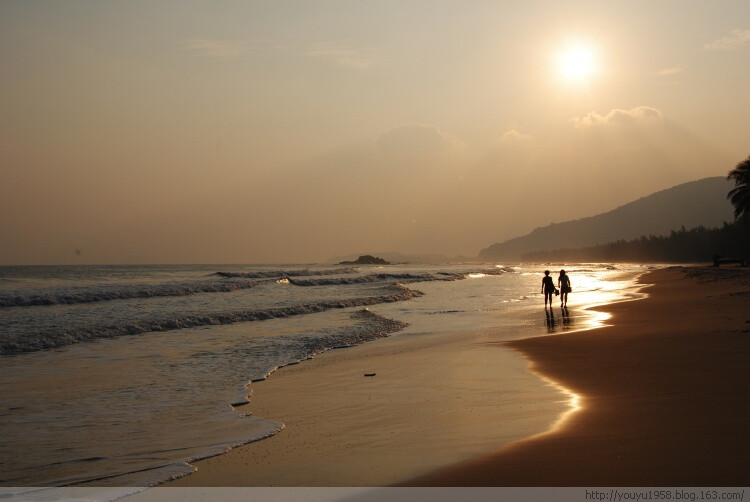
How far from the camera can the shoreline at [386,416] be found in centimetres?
639

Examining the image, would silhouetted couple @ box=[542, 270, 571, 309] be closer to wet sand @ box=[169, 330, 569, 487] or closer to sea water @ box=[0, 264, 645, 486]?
sea water @ box=[0, 264, 645, 486]

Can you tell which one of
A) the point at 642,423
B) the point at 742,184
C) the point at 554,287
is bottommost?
the point at 642,423

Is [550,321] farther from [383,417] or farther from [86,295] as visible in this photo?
[86,295]

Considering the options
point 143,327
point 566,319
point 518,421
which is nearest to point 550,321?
point 566,319

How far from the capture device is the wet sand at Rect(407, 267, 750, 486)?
216 inches

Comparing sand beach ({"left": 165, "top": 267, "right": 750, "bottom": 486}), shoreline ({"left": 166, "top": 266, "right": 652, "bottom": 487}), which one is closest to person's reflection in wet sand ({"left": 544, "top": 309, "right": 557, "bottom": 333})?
sand beach ({"left": 165, "top": 267, "right": 750, "bottom": 486})

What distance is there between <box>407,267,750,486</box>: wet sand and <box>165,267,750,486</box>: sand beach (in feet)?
0.06

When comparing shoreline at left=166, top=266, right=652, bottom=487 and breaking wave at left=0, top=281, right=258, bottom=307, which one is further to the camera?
breaking wave at left=0, top=281, right=258, bottom=307

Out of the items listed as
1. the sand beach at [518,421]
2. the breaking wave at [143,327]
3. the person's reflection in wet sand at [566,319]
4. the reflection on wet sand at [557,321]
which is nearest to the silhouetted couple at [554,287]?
the person's reflection in wet sand at [566,319]

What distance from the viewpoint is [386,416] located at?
8.60m

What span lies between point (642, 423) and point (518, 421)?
4.76ft

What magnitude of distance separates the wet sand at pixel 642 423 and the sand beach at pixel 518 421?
2 centimetres

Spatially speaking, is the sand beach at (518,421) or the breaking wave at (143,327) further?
the breaking wave at (143,327)

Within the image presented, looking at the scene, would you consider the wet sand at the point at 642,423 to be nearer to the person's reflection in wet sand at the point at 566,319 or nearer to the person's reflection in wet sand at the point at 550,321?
the person's reflection in wet sand at the point at 550,321
